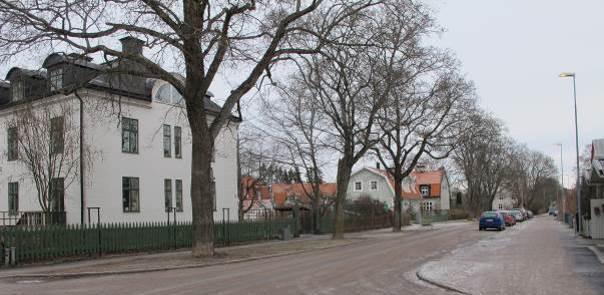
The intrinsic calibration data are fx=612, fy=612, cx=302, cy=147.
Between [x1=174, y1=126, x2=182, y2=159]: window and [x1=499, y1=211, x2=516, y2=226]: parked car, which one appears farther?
[x1=499, y1=211, x2=516, y2=226]: parked car

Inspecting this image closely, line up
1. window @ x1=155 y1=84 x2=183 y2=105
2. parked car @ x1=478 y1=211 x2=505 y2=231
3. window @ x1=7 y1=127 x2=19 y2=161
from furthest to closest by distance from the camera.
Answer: parked car @ x1=478 y1=211 x2=505 y2=231 → window @ x1=155 y1=84 x2=183 y2=105 → window @ x1=7 y1=127 x2=19 y2=161

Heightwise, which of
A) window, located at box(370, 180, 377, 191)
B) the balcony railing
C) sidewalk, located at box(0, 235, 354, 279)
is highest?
window, located at box(370, 180, 377, 191)

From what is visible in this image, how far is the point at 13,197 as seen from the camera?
3269cm

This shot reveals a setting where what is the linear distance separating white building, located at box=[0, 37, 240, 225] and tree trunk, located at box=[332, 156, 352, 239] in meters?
7.27

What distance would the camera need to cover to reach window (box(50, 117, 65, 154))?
24656mm

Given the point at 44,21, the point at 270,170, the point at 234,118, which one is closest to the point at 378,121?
the point at 234,118

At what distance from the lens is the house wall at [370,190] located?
279 feet

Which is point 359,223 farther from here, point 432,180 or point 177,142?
point 432,180

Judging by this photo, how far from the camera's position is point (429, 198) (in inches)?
3974

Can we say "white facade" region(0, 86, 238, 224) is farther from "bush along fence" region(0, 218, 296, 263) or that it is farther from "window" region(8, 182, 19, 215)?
"bush along fence" region(0, 218, 296, 263)

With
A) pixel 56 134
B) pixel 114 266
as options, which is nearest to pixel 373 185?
pixel 56 134

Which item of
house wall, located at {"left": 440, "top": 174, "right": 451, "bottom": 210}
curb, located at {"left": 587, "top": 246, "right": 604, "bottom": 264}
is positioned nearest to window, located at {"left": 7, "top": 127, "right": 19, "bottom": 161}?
curb, located at {"left": 587, "top": 246, "right": 604, "bottom": 264}

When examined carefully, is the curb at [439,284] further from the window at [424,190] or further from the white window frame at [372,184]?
the window at [424,190]

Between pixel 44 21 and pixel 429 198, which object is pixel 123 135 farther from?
pixel 429 198
